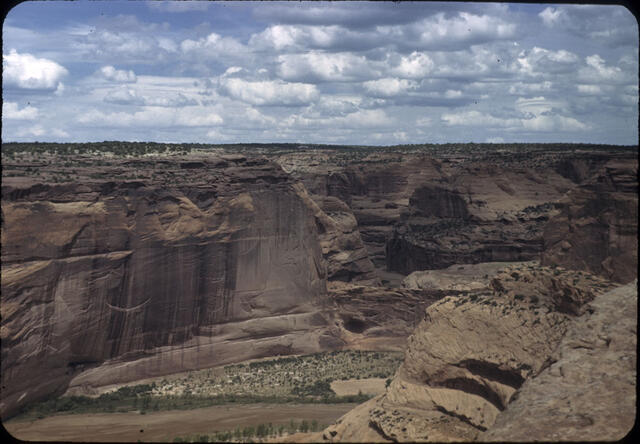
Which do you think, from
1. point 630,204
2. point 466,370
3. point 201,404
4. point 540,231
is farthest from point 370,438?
point 540,231

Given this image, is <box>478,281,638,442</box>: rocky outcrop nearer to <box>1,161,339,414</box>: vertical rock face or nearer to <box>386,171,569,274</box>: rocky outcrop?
<box>1,161,339,414</box>: vertical rock face

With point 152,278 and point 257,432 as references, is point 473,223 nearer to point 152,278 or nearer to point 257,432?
point 152,278

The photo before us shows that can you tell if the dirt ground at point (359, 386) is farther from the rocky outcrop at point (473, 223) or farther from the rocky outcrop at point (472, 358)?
the rocky outcrop at point (473, 223)

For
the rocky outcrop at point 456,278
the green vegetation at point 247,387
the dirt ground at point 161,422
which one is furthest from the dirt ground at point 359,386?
the rocky outcrop at point 456,278

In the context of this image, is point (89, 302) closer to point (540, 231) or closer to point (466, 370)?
point (466, 370)

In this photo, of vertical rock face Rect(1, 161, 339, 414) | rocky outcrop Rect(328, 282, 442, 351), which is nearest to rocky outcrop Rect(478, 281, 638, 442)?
vertical rock face Rect(1, 161, 339, 414)
